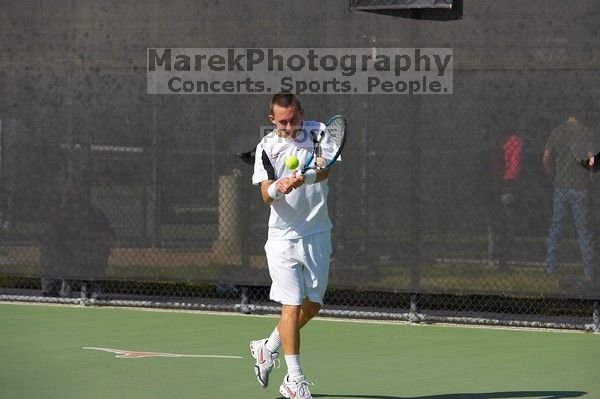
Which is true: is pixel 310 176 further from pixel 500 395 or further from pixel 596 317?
pixel 596 317

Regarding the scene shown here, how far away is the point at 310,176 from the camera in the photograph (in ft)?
21.6

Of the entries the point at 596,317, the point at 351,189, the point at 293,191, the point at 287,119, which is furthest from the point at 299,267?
the point at 596,317

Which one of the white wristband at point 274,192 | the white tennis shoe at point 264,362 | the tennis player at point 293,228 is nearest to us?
the white wristband at point 274,192

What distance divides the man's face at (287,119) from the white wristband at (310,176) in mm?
263

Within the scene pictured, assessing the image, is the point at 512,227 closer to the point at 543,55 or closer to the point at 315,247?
the point at 543,55

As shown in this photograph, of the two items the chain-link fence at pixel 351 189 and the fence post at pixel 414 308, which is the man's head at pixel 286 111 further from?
the fence post at pixel 414 308

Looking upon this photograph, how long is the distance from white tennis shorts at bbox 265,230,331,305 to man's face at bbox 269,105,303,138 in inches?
21.1

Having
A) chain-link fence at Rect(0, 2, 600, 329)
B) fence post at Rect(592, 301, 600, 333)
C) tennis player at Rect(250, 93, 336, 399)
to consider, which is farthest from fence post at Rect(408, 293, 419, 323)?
tennis player at Rect(250, 93, 336, 399)

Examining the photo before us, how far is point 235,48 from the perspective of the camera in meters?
10.6

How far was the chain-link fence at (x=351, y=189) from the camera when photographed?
384 inches

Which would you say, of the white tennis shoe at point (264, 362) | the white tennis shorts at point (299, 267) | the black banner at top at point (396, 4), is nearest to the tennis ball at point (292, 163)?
the white tennis shorts at point (299, 267)

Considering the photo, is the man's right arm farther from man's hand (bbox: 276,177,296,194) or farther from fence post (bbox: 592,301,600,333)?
fence post (bbox: 592,301,600,333)

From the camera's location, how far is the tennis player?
6727mm

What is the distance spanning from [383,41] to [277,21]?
2.87ft
